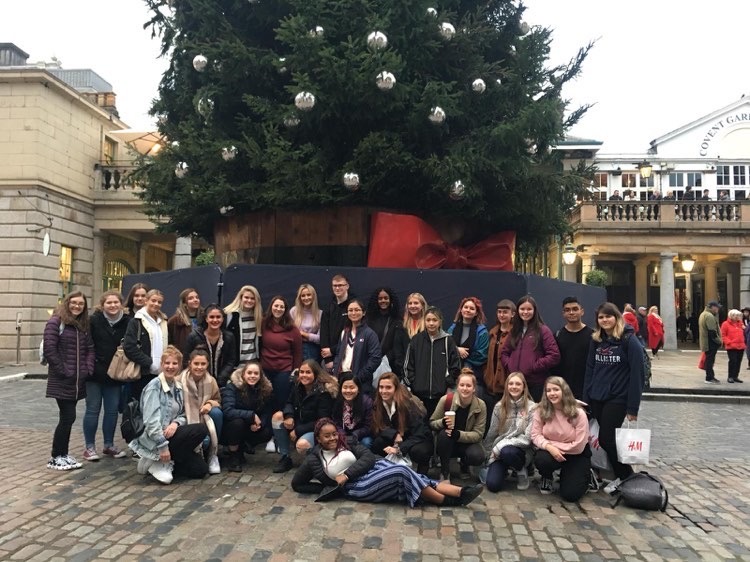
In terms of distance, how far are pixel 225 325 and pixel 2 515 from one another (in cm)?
263

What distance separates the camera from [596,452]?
580 centimetres

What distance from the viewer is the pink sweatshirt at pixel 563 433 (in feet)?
18.1

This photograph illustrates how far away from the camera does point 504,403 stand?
5.96 m

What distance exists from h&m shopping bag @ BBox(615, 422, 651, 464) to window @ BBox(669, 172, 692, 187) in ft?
102

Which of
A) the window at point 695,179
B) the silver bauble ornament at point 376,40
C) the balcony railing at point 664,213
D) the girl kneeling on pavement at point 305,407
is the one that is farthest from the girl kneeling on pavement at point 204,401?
the window at point 695,179

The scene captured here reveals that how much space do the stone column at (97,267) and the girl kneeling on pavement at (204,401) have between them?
57.4ft

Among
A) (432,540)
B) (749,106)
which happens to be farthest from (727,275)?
(432,540)

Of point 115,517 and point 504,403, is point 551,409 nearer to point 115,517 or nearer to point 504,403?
point 504,403

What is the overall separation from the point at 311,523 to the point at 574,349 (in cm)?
314

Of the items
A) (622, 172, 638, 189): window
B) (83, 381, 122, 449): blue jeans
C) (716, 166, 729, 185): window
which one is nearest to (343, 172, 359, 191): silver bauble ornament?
(83, 381, 122, 449): blue jeans

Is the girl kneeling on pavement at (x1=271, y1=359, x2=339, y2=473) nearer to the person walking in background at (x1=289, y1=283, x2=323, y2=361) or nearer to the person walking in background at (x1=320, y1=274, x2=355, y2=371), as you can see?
the person walking in background at (x1=320, y1=274, x2=355, y2=371)

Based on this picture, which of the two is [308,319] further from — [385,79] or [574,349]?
[574,349]

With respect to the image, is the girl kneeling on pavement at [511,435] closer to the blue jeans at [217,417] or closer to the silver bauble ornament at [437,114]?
the blue jeans at [217,417]

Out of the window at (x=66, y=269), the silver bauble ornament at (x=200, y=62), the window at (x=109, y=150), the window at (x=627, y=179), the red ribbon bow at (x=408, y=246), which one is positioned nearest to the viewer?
the silver bauble ornament at (x=200, y=62)
